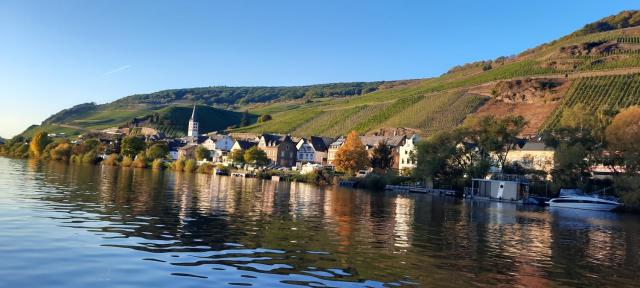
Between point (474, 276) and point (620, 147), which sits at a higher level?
point (620, 147)

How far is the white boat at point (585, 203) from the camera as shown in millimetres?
70250

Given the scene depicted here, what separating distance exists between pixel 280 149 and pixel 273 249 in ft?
421

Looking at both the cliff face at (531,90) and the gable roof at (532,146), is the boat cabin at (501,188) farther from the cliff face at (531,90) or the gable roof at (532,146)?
the cliff face at (531,90)

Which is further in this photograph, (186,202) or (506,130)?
(506,130)

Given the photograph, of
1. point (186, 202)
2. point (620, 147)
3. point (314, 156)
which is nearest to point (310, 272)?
point (186, 202)

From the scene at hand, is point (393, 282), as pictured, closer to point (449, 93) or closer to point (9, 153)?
point (449, 93)

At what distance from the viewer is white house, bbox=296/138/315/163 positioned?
5969 inches

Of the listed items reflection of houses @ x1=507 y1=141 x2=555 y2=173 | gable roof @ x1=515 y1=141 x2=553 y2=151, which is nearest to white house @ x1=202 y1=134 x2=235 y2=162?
reflection of houses @ x1=507 y1=141 x2=555 y2=173

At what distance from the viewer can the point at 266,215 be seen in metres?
37.4

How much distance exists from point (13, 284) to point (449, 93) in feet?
581

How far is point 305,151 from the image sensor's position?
153250 mm

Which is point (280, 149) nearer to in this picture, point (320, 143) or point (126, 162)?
point (320, 143)

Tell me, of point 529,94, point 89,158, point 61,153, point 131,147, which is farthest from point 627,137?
point 61,153

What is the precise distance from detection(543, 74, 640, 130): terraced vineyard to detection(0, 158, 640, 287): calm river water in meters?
96.9
